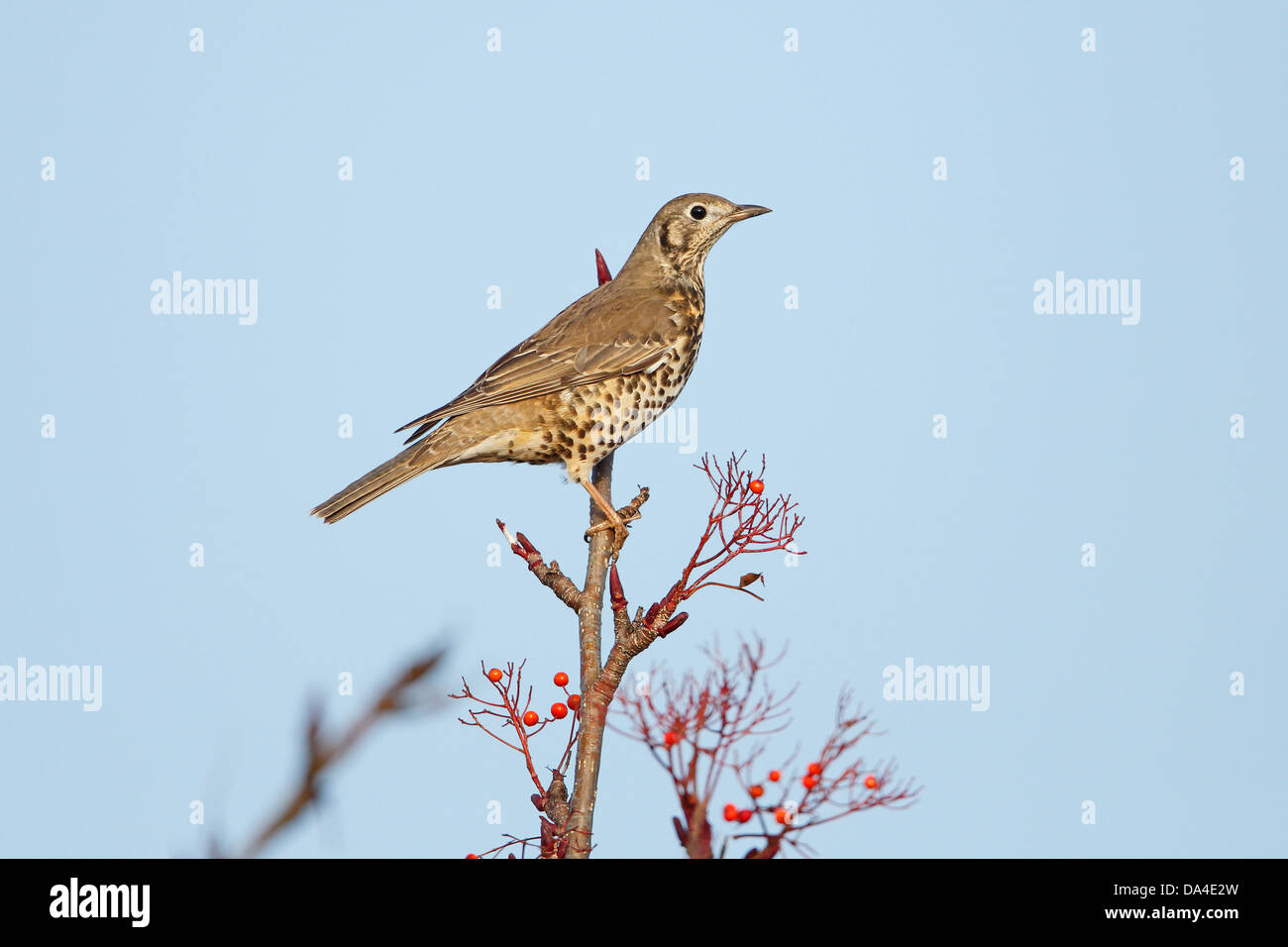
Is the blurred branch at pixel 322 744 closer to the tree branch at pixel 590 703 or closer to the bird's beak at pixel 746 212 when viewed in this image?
the tree branch at pixel 590 703

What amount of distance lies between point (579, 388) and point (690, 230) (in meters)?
1.64

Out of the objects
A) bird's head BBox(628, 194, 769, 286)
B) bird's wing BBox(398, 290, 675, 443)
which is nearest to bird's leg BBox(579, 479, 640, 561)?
bird's wing BBox(398, 290, 675, 443)

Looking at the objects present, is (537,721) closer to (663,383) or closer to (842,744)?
(842,744)

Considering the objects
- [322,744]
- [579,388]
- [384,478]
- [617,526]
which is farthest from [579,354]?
[322,744]

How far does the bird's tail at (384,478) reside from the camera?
19.9ft

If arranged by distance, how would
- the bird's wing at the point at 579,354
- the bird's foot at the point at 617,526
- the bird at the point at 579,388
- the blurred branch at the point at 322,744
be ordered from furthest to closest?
the bird's wing at the point at 579,354
the bird at the point at 579,388
the bird's foot at the point at 617,526
the blurred branch at the point at 322,744

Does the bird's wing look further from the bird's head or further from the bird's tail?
the bird's head

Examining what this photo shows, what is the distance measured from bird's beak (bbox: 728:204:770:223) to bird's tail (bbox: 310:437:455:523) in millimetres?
Result: 2469

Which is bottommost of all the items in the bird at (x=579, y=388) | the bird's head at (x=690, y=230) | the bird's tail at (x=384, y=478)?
the bird's tail at (x=384, y=478)

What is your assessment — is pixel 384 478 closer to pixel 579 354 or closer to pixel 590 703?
pixel 579 354

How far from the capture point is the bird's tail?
239 inches

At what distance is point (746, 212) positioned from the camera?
783 centimetres

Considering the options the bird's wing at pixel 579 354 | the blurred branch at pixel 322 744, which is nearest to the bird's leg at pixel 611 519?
the bird's wing at pixel 579 354
